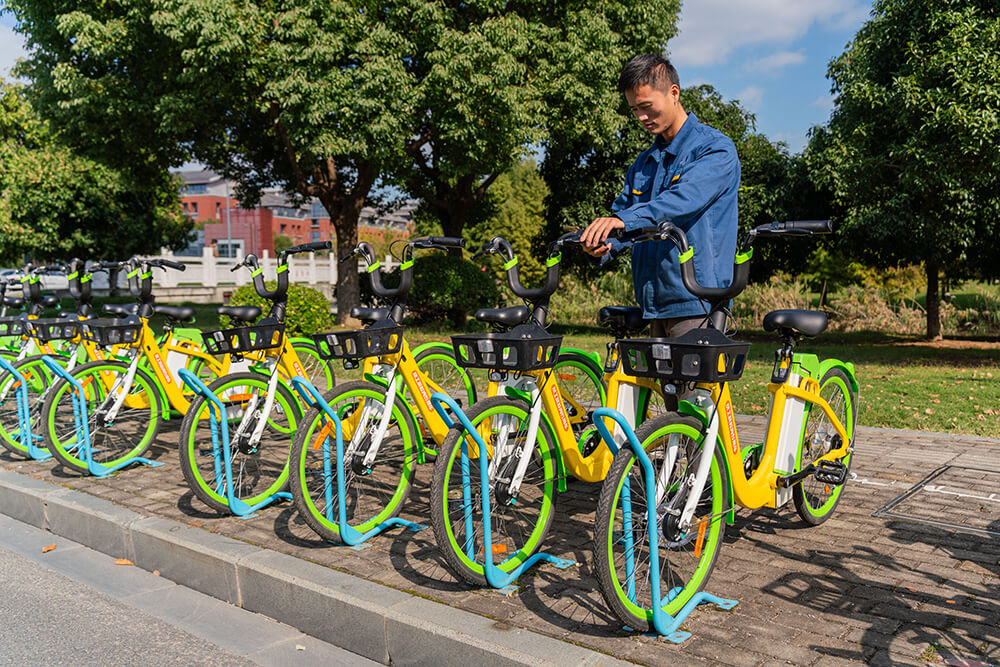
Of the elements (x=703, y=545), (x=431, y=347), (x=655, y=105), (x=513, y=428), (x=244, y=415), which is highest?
(x=655, y=105)

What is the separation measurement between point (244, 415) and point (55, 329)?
267 cm

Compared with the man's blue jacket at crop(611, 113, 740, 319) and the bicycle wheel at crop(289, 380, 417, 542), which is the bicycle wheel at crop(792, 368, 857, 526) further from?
the bicycle wheel at crop(289, 380, 417, 542)

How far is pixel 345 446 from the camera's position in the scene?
4.54 metres

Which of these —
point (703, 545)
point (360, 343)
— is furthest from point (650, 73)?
point (703, 545)

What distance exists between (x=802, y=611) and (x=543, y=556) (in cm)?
116

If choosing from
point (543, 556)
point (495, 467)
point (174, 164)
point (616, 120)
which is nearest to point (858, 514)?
point (543, 556)

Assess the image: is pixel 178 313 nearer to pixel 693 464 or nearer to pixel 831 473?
pixel 693 464

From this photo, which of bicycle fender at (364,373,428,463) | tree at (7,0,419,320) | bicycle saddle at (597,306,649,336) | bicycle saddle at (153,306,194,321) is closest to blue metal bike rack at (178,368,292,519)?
bicycle fender at (364,373,428,463)

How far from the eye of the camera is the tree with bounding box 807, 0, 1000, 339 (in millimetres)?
10828

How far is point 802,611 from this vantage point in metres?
3.37

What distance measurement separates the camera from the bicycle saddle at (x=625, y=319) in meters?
4.49

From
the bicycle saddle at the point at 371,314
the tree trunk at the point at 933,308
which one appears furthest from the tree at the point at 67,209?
the bicycle saddle at the point at 371,314

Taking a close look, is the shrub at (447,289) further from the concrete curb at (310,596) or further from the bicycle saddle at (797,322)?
the bicycle saddle at (797,322)

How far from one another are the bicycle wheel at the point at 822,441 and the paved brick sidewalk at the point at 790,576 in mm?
111
